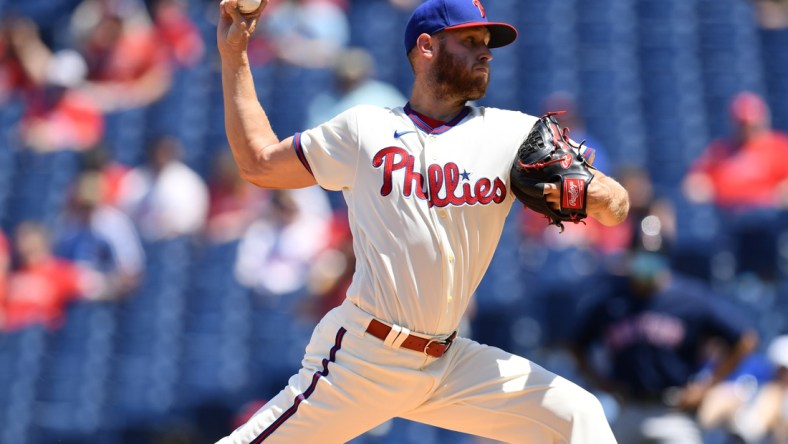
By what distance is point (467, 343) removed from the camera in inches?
127

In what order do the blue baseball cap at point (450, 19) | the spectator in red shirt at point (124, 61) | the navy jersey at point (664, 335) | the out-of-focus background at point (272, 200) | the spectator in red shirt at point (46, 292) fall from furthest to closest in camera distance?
the spectator in red shirt at point (124, 61) → the spectator in red shirt at point (46, 292) → the out-of-focus background at point (272, 200) → the navy jersey at point (664, 335) → the blue baseball cap at point (450, 19)

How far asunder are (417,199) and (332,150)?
11.1 inches

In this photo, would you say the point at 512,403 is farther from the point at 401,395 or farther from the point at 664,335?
the point at 664,335

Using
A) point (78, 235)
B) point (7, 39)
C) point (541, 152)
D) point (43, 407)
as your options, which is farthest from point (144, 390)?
point (541, 152)

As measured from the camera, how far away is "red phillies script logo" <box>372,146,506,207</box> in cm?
303

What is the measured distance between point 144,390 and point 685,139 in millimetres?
4112

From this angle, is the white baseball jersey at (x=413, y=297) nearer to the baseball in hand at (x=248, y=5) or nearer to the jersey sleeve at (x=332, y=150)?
the jersey sleeve at (x=332, y=150)

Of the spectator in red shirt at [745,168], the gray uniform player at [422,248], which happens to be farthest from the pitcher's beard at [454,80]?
the spectator in red shirt at [745,168]

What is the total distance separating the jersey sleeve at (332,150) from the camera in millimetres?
3092

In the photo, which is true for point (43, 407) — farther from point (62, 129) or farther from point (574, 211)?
point (574, 211)

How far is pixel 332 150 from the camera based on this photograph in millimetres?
3098

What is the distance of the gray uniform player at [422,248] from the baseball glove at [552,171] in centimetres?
5

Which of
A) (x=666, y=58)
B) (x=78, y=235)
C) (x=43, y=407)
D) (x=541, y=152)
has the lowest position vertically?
(x=43, y=407)

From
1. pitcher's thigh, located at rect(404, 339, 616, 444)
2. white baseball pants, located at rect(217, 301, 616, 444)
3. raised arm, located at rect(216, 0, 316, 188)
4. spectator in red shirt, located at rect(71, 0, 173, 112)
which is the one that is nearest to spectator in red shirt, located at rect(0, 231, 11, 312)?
spectator in red shirt, located at rect(71, 0, 173, 112)
